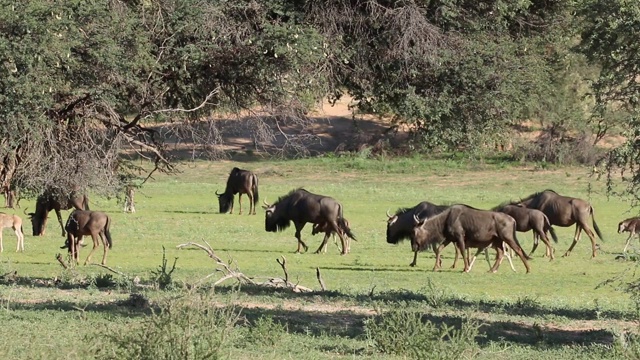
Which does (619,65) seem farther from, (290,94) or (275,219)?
(275,219)

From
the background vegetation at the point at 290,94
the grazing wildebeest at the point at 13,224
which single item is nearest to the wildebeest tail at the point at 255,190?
the grazing wildebeest at the point at 13,224

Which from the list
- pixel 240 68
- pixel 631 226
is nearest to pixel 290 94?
pixel 240 68

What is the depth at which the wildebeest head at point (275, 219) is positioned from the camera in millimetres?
30172

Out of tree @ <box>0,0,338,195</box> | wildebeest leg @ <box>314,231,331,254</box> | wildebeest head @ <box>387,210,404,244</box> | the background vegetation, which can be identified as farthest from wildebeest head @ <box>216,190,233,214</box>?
tree @ <box>0,0,338,195</box>

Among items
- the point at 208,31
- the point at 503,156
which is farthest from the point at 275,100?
the point at 503,156

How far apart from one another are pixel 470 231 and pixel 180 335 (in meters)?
16.6

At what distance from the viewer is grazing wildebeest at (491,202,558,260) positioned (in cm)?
2688

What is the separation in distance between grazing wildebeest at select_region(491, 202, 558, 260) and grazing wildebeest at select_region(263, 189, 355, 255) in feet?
12.5

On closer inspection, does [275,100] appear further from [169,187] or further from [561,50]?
[169,187]

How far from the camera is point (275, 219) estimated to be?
30.4m

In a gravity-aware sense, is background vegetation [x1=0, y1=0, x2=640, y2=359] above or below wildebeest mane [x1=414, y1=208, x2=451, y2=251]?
above

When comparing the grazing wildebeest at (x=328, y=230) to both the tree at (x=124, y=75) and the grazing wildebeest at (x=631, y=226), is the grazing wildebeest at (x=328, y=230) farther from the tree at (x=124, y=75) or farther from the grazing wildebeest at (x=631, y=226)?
the tree at (x=124, y=75)

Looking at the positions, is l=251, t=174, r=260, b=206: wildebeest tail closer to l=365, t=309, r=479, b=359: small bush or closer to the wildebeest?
the wildebeest

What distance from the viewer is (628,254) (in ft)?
41.0
